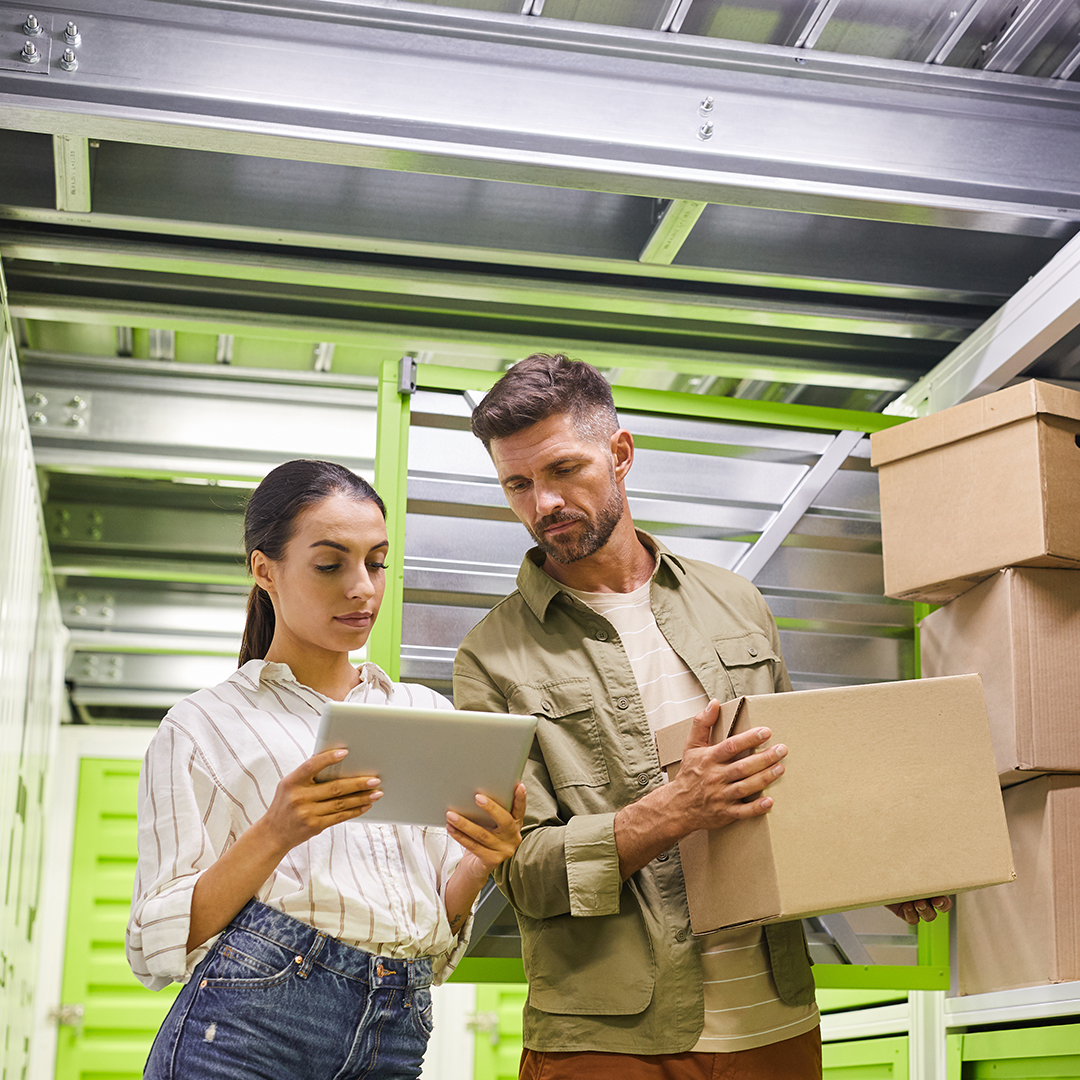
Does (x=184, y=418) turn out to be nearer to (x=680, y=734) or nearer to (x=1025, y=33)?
(x=680, y=734)

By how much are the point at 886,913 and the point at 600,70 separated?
2.10 metres

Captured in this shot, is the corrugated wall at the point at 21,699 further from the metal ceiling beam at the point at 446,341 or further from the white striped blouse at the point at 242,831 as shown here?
the white striped blouse at the point at 242,831

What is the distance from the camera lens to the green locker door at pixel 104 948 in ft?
18.2

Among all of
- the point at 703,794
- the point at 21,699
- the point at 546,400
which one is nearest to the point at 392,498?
the point at 546,400

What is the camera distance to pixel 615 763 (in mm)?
2201

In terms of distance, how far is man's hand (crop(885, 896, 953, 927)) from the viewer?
6.86ft

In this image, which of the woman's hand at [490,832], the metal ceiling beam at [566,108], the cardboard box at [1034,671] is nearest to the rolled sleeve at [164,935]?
the woman's hand at [490,832]

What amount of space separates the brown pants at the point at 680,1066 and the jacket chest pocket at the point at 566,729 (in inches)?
18.1

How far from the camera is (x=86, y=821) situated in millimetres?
5840

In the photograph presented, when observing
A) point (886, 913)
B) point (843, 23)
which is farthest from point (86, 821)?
point (843, 23)

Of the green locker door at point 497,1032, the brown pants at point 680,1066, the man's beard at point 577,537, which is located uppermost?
the man's beard at point 577,537

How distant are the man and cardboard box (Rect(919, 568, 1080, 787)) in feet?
1.78

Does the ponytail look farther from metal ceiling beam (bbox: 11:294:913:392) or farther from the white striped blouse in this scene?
metal ceiling beam (bbox: 11:294:913:392)

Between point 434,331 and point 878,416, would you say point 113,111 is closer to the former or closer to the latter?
point 434,331
